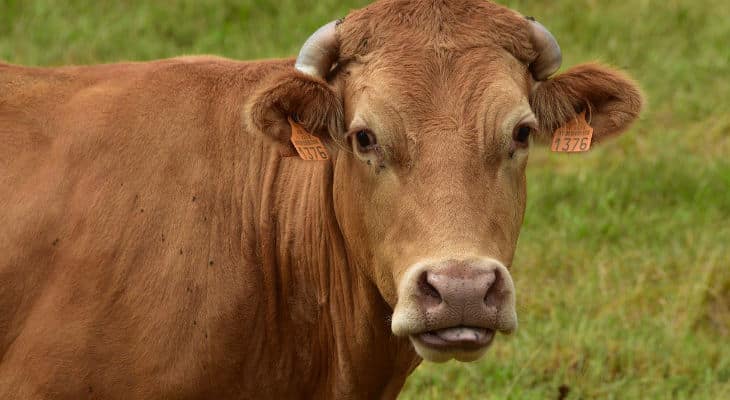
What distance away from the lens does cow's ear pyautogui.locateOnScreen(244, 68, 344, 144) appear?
5512mm

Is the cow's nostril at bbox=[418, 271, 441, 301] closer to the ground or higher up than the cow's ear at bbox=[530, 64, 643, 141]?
closer to the ground

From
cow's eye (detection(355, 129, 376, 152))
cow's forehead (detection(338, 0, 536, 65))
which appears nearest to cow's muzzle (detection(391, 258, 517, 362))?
cow's eye (detection(355, 129, 376, 152))

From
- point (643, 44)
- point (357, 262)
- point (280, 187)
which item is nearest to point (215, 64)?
point (280, 187)

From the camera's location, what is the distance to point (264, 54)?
13203mm

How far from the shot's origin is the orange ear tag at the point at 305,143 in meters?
5.68

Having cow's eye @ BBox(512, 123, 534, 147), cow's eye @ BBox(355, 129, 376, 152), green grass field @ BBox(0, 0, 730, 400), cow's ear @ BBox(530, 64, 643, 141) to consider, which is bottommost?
green grass field @ BBox(0, 0, 730, 400)

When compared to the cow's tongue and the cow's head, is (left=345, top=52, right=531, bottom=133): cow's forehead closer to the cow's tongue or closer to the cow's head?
the cow's head

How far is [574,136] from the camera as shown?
593 cm

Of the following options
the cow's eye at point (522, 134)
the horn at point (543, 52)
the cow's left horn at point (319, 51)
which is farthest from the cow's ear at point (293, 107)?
the horn at point (543, 52)

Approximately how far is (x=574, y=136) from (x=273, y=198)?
1.55 m

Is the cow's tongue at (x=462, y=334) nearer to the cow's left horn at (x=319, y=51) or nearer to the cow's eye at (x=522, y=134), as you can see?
the cow's eye at (x=522, y=134)

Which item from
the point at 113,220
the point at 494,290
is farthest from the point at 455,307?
the point at 113,220

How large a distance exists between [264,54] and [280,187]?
7.22 metres

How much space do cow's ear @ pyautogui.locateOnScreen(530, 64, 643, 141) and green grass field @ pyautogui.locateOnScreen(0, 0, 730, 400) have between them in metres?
2.45
